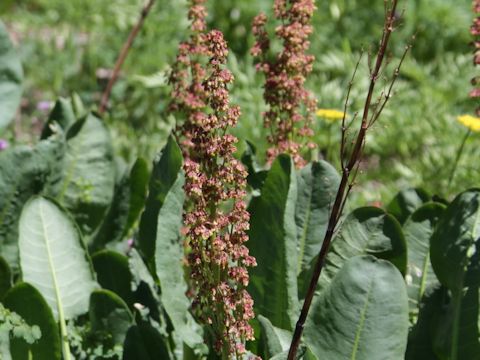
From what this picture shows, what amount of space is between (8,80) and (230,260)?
50.3 inches

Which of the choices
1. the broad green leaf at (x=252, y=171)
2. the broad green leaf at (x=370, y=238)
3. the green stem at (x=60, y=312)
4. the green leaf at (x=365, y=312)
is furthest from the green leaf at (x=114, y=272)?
the green leaf at (x=365, y=312)

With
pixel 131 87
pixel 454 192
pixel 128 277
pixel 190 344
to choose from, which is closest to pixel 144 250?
pixel 128 277

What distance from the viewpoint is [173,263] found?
7.75 ft

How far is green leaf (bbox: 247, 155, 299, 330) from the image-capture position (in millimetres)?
2271

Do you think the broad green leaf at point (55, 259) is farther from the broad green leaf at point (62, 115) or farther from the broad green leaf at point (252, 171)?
the broad green leaf at point (62, 115)

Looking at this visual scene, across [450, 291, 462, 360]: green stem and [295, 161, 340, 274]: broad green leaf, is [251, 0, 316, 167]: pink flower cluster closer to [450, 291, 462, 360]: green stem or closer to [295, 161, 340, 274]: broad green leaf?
[295, 161, 340, 274]: broad green leaf

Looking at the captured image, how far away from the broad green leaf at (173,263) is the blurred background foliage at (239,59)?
113 inches

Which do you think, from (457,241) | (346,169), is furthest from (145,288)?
(346,169)

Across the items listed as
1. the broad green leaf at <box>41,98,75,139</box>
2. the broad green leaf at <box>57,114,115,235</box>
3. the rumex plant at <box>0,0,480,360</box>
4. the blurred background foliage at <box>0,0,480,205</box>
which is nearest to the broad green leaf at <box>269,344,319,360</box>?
the rumex plant at <box>0,0,480,360</box>

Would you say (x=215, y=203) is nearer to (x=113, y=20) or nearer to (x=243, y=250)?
(x=243, y=250)

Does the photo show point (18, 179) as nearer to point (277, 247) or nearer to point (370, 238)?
point (277, 247)

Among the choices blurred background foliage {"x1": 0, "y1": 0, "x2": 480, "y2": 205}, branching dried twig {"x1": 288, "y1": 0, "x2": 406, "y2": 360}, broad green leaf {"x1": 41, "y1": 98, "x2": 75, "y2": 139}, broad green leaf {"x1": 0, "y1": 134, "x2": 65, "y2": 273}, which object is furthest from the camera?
blurred background foliage {"x1": 0, "y1": 0, "x2": 480, "y2": 205}

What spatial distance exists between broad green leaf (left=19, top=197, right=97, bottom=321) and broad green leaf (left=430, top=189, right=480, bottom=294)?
0.93 meters

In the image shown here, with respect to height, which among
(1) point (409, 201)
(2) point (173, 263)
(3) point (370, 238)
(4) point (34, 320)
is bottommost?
(4) point (34, 320)
